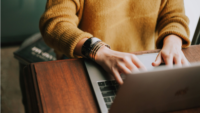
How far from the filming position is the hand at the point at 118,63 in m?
0.52

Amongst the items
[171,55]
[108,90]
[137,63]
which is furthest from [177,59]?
[108,90]

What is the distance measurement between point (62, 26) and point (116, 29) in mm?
299

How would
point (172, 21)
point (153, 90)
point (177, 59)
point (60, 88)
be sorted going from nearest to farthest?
point (153, 90) → point (60, 88) → point (177, 59) → point (172, 21)

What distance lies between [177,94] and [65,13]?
491 mm

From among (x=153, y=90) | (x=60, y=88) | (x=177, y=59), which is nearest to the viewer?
(x=153, y=90)

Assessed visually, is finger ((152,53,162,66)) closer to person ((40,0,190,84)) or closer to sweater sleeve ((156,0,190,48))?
person ((40,0,190,84))

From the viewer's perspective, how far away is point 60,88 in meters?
0.48

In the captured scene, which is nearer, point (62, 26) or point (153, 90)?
point (153, 90)

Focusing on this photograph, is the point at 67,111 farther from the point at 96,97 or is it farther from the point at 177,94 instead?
the point at 177,94

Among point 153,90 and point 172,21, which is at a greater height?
point 172,21

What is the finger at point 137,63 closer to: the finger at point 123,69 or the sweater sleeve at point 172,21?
the finger at point 123,69

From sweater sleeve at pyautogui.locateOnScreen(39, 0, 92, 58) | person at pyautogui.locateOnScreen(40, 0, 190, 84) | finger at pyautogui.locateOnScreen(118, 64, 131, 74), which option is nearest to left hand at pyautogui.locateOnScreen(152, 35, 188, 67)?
person at pyautogui.locateOnScreen(40, 0, 190, 84)

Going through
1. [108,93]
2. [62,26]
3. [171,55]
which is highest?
[62,26]

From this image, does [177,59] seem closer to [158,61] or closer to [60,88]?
[158,61]
